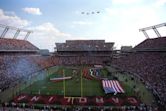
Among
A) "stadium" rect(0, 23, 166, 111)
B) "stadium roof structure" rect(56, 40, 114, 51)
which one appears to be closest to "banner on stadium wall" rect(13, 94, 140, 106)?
"stadium" rect(0, 23, 166, 111)

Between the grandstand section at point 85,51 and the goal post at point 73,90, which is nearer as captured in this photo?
the goal post at point 73,90

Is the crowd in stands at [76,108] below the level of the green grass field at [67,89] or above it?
below

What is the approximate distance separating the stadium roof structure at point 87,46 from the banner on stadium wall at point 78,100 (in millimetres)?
45766

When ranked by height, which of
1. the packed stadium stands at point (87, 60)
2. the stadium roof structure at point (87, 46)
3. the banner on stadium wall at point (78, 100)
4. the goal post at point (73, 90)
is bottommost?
the banner on stadium wall at point (78, 100)

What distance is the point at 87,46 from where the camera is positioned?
248 feet

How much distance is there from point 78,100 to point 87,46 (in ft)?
159

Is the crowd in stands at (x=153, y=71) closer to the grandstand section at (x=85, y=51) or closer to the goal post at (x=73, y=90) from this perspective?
the goal post at (x=73, y=90)

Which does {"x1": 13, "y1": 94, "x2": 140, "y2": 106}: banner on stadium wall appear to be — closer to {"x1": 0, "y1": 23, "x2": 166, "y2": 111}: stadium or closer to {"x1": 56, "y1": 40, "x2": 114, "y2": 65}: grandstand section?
{"x1": 0, "y1": 23, "x2": 166, "y2": 111}: stadium

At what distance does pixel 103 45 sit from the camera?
247 ft

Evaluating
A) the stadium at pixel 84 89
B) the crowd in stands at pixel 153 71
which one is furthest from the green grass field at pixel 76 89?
the crowd in stands at pixel 153 71

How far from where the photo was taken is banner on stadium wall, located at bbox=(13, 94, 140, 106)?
26.7 m

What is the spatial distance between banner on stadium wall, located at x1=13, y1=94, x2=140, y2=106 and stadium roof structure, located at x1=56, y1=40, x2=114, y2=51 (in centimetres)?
4577

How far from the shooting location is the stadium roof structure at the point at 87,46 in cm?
7450

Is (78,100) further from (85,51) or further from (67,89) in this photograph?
(85,51)
